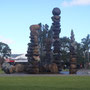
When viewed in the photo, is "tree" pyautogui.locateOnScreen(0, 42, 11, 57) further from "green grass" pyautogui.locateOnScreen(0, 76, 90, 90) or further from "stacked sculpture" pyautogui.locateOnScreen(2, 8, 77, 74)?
"green grass" pyautogui.locateOnScreen(0, 76, 90, 90)

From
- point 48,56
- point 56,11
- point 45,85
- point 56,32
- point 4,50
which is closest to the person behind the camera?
point 45,85

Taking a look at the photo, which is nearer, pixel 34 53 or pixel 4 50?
pixel 34 53

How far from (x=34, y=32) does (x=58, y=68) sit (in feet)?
23.4

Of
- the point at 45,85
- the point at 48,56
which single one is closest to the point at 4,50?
the point at 48,56

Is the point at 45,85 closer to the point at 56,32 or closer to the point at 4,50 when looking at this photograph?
the point at 56,32

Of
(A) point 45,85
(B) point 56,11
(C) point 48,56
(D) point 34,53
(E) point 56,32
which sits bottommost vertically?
(A) point 45,85

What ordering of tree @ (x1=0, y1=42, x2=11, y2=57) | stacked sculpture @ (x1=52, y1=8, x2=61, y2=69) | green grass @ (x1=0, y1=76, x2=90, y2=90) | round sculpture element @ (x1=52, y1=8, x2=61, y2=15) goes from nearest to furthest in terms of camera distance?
green grass @ (x1=0, y1=76, x2=90, y2=90), stacked sculpture @ (x1=52, y1=8, x2=61, y2=69), round sculpture element @ (x1=52, y1=8, x2=61, y2=15), tree @ (x1=0, y1=42, x2=11, y2=57)

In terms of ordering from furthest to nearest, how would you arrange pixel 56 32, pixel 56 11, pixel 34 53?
1. pixel 56 32
2. pixel 56 11
3. pixel 34 53

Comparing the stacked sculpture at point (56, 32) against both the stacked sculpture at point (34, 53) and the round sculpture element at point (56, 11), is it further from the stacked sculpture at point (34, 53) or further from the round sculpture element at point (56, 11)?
the stacked sculpture at point (34, 53)

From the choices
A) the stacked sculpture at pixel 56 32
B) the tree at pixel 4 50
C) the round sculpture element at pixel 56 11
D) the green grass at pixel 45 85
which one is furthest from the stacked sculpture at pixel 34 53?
the tree at pixel 4 50

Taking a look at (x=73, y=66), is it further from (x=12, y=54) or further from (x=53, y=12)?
(x=12, y=54)

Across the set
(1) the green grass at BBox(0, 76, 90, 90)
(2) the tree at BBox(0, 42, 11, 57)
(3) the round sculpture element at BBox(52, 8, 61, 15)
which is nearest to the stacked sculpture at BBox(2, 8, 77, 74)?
(3) the round sculpture element at BBox(52, 8, 61, 15)

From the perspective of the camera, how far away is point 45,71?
136ft

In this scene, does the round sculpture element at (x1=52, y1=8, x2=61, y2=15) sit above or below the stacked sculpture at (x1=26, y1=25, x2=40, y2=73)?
above
